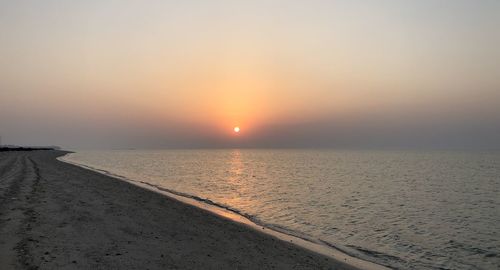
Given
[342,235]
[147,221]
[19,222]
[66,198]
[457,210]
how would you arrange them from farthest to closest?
[457,210]
[66,198]
[342,235]
[147,221]
[19,222]

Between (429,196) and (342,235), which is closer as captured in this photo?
(342,235)

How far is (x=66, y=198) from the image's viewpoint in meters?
21.2

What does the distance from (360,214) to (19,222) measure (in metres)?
22.0

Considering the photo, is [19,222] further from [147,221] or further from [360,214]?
[360,214]

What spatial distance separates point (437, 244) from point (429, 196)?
23972 mm

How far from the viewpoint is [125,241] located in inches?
505

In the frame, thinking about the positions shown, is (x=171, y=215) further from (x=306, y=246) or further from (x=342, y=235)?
(x=342, y=235)

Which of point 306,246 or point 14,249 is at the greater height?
point 14,249

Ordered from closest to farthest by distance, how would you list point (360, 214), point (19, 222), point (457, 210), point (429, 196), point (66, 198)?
point (19, 222)
point (66, 198)
point (360, 214)
point (457, 210)
point (429, 196)

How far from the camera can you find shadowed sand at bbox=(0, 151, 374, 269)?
10422 millimetres

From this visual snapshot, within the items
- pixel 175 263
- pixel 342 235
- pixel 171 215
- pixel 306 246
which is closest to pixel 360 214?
pixel 342 235

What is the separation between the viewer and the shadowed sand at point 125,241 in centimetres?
1042

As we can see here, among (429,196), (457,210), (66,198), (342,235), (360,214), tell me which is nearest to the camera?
(342,235)

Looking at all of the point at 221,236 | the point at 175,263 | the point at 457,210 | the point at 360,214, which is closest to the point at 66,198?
the point at 221,236
